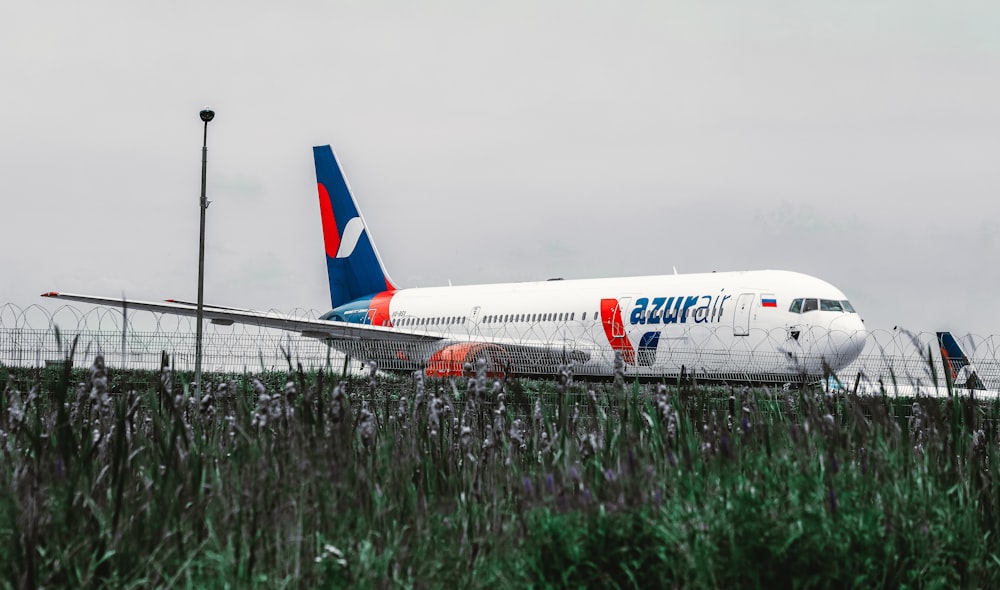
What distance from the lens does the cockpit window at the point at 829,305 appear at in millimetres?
18891

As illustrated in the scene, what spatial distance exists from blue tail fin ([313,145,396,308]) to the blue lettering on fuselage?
10.3 meters

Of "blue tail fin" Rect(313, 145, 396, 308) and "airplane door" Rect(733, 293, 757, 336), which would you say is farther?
"blue tail fin" Rect(313, 145, 396, 308)

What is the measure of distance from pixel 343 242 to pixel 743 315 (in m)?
14.3

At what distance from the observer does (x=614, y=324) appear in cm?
2122

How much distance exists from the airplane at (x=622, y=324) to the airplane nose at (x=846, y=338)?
0.06 feet

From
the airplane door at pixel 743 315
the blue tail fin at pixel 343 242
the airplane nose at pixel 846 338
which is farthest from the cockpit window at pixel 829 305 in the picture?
the blue tail fin at pixel 343 242

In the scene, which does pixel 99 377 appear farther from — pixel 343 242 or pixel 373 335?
pixel 343 242

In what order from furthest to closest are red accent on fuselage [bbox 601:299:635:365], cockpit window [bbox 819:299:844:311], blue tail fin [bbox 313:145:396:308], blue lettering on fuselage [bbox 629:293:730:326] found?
blue tail fin [bbox 313:145:396:308]
red accent on fuselage [bbox 601:299:635:365]
blue lettering on fuselage [bbox 629:293:730:326]
cockpit window [bbox 819:299:844:311]

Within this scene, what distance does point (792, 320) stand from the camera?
19.0 metres

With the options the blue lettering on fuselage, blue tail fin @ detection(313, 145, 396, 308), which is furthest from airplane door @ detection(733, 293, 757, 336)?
blue tail fin @ detection(313, 145, 396, 308)

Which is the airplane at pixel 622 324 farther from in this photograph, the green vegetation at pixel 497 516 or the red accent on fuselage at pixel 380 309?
the green vegetation at pixel 497 516

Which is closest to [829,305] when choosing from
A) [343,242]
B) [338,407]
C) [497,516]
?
[343,242]

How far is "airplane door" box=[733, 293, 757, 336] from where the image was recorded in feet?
63.6

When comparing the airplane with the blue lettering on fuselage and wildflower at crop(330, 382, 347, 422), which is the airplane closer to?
the blue lettering on fuselage
